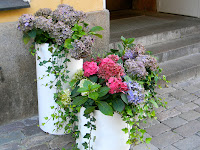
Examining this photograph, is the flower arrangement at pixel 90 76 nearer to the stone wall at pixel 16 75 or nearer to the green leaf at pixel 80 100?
the green leaf at pixel 80 100

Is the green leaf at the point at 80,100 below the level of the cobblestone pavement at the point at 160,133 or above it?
above

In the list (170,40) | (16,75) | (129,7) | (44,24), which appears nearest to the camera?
(44,24)

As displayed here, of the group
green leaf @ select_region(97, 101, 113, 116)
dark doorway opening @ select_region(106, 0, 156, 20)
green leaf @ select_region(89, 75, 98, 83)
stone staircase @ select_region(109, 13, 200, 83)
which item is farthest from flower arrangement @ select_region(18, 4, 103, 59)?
dark doorway opening @ select_region(106, 0, 156, 20)

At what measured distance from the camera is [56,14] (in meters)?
3.13

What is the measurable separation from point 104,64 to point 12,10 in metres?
1.32

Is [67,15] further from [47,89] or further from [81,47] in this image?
[47,89]

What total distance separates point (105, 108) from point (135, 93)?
29 cm

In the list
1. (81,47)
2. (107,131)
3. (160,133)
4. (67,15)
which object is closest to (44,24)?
(67,15)

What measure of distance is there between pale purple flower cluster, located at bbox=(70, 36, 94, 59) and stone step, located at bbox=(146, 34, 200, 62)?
216cm

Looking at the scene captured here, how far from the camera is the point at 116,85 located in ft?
9.01

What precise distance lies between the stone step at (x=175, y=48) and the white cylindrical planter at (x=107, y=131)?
2.19 meters

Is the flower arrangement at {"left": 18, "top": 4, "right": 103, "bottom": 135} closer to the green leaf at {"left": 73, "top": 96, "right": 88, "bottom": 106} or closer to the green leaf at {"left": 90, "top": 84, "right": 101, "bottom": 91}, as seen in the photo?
the green leaf at {"left": 73, "top": 96, "right": 88, "bottom": 106}

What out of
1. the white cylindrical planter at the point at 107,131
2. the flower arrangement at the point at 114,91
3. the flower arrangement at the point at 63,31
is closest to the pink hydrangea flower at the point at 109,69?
the flower arrangement at the point at 114,91

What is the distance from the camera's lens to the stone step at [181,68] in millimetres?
4789
